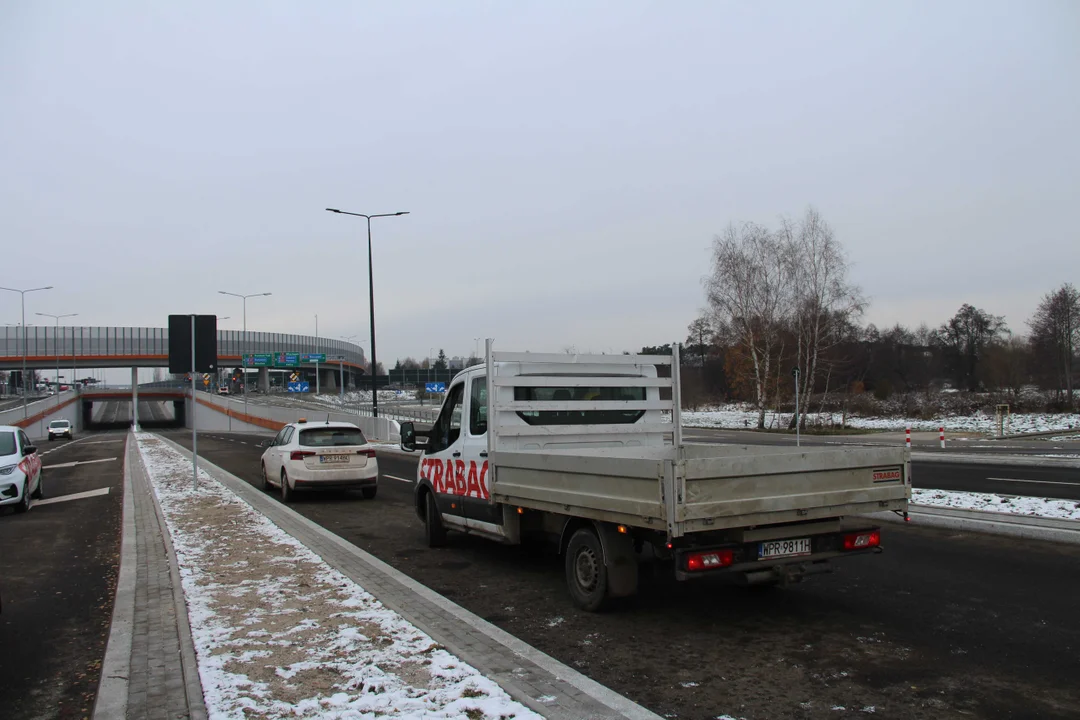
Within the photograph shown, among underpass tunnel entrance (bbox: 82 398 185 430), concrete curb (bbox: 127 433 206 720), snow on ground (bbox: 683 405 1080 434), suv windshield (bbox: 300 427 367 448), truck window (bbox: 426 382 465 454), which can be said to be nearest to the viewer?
concrete curb (bbox: 127 433 206 720)

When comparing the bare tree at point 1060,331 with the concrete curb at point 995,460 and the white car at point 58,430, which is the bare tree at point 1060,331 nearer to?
the concrete curb at point 995,460

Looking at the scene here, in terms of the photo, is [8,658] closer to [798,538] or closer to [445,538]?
[445,538]

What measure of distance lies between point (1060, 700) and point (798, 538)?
1.91 m

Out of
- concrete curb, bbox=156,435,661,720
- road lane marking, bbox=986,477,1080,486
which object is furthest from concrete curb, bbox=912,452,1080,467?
concrete curb, bbox=156,435,661,720

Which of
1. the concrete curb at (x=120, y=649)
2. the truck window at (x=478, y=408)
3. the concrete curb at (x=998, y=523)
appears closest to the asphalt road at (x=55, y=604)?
the concrete curb at (x=120, y=649)

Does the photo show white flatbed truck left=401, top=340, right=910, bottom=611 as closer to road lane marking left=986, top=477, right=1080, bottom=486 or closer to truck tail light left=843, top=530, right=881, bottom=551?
truck tail light left=843, top=530, right=881, bottom=551

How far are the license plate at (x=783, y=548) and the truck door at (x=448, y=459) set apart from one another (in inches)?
143

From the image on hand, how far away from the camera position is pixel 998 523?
9562 mm

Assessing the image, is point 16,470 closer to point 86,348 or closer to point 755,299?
point 755,299

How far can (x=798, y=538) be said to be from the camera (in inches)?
233

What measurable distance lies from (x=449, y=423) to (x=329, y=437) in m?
6.84

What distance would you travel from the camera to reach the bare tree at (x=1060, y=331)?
154 feet

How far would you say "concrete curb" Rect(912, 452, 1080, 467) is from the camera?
18225 mm

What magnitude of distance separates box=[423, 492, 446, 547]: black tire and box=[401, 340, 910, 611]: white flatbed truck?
0.31 m
